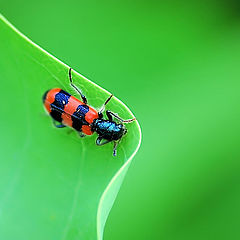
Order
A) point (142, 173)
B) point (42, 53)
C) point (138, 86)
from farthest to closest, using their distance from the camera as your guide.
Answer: point (138, 86), point (142, 173), point (42, 53)

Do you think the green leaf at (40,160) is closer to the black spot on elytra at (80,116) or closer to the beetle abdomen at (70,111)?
the beetle abdomen at (70,111)

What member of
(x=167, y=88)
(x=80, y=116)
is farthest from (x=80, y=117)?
(x=167, y=88)

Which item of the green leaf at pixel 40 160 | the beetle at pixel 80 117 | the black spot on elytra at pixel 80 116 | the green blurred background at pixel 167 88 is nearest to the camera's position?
the green leaf at pixel 40 160

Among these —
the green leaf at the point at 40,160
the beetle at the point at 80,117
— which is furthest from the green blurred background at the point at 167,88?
the green leaf at the point at 40,160

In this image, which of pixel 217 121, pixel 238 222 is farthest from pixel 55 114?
pixel 238 222

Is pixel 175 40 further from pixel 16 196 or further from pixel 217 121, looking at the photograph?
pixel 16 196

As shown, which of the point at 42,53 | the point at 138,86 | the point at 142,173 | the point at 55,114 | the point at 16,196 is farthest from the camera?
the point at 138,86

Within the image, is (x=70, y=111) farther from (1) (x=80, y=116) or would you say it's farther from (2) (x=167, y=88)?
(2) (x=167, y=88)
